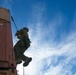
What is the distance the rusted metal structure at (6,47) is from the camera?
25.5 ft

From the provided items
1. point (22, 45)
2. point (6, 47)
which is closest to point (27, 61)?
point (22, 45)

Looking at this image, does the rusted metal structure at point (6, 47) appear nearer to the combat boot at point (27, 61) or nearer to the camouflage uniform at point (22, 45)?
the camouflage uniform at point (22, 45)

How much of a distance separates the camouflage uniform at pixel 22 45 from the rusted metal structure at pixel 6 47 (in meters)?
1.64

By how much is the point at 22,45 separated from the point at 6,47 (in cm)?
254

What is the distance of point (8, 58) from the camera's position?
8.15 m

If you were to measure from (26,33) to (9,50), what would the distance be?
8.65 feet

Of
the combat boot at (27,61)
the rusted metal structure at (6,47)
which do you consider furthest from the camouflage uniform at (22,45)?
the rusted metal structure at (6,47)

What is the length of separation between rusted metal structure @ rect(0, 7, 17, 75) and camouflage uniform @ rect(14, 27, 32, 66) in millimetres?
1642

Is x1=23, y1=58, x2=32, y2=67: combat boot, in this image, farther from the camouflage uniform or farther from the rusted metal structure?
the rusted metal structure

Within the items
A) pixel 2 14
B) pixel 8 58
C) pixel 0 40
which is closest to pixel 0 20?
pixel 2 14

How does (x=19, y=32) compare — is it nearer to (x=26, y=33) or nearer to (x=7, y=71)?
(x=26, y=33)

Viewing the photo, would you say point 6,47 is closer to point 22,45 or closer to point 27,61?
point 22,45

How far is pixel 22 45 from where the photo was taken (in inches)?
428

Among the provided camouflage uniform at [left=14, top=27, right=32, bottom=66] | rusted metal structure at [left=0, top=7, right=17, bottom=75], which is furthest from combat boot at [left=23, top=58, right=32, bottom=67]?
rusted metal structure at [left=0, top=7, right=17, bottom=75]
